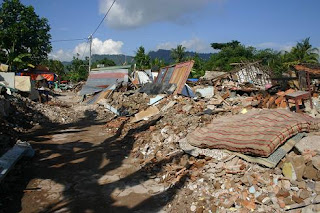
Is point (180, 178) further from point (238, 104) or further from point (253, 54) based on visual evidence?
point (253, 54)

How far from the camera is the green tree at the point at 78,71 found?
46.0 metres

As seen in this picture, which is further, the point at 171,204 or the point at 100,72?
the point at 100,72

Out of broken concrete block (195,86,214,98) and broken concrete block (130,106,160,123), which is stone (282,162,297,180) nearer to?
broken concrete block (130,106,160,123)

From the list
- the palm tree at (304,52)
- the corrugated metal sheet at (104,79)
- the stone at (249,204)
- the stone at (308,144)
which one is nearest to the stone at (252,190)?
the stone at (249,204)

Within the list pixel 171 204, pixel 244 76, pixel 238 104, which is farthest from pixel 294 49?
pixel 171 204

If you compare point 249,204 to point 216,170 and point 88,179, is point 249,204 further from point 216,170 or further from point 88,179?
point 88,179

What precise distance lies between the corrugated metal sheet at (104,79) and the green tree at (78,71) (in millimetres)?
25193

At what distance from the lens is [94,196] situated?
4664mm

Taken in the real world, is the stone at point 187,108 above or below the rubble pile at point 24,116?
above

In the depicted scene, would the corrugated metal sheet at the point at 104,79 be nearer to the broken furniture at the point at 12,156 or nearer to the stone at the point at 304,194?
the broken furniture at the point at 12,156

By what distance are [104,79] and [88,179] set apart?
16016 millimetres

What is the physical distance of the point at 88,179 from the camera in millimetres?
5406

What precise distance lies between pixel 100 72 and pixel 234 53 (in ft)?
85.6

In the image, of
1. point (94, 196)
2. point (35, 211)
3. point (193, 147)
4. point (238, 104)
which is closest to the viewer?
point (35, 211)
